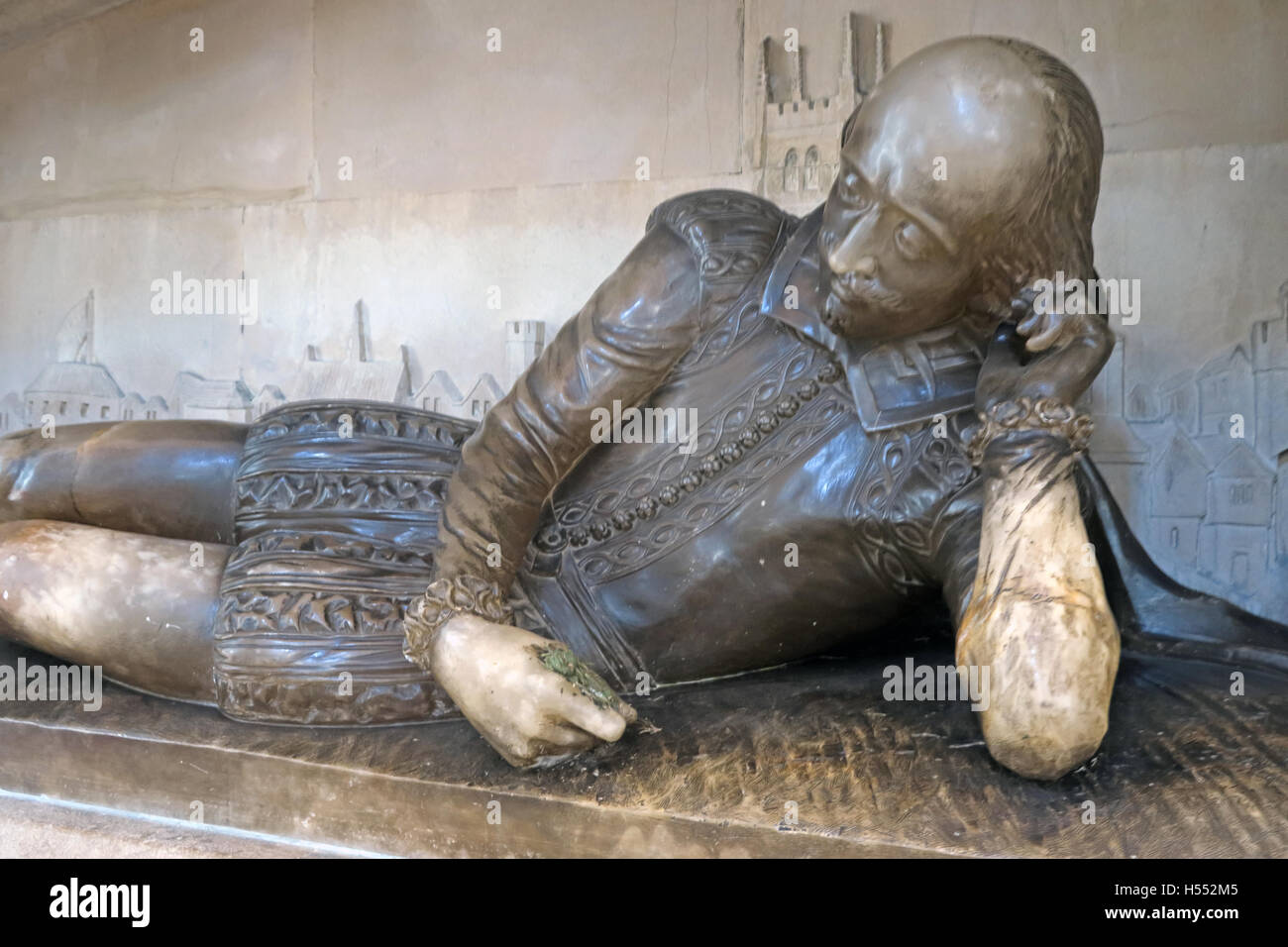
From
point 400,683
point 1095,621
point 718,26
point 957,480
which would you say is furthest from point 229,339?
point 1095,621

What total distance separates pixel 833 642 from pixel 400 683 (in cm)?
78

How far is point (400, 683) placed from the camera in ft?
6.41

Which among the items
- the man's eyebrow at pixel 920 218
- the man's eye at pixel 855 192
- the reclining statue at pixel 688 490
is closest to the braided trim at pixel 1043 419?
the reclining statue at pixel 688 490

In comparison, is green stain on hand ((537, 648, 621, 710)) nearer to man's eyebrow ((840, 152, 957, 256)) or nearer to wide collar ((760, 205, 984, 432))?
wide collar ((760, 205, 984, 432))

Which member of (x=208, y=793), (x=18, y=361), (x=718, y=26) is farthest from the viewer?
(x=18, y=361)

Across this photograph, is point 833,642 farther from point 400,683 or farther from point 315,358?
point 315,358

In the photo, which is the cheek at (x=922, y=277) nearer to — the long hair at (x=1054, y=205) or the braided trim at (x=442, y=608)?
the long hair at (x=1054, y=205)

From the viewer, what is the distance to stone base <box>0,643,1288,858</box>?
150 cm

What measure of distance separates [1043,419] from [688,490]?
24.8 inches

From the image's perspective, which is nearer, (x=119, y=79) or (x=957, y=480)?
(x=957, y=480)

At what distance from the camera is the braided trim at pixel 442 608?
1780 mm

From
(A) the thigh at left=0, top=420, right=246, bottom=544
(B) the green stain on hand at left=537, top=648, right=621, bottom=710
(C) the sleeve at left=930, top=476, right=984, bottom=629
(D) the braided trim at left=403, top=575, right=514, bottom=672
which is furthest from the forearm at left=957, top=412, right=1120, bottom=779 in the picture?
(A) the thigh at left=0, top=420, right=246, bottom=544

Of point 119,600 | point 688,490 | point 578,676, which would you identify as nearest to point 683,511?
point 688,490

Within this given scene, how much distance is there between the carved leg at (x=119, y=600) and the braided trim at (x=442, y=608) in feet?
1.45
